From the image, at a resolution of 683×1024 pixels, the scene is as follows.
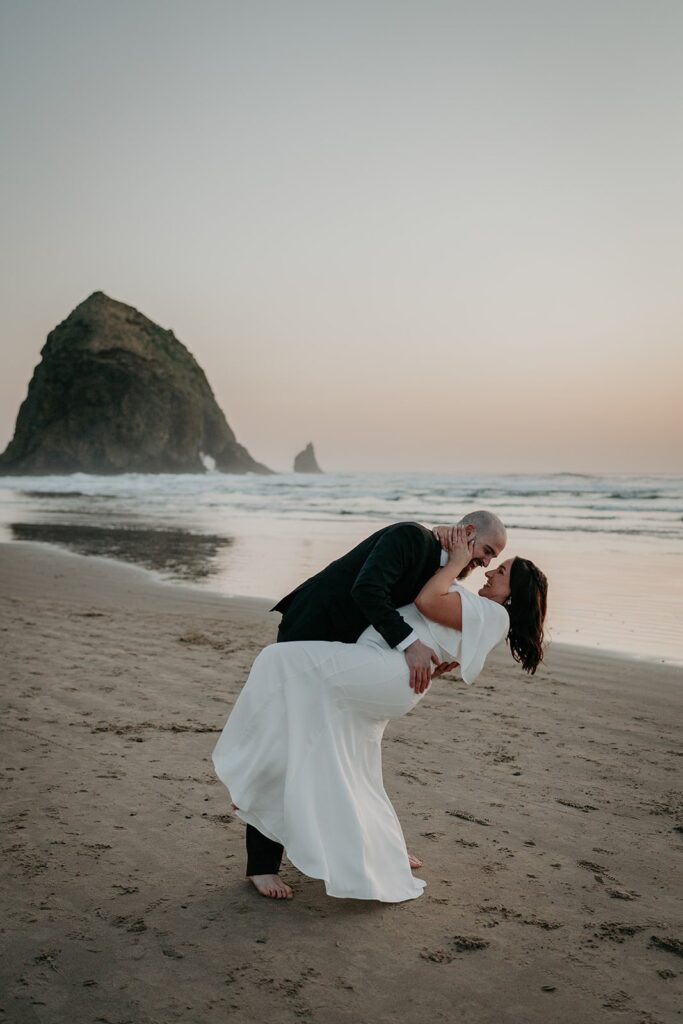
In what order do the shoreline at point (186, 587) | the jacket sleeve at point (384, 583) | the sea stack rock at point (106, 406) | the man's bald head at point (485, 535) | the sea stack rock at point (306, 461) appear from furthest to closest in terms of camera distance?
the sea stack rock at point (306, 461) → the sea stack rock at point (106, 406) → the shoreline at point (186, 587) → the man's bald head at point (485, 535) → the jacket sleeve at point (384, 583)

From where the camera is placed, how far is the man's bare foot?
10.9 ft

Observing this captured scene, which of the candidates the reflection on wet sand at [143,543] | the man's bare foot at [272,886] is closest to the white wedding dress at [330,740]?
the man's bare foot at [272,886]

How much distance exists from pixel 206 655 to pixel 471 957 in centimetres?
473

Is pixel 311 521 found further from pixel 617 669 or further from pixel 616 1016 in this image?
pixel 616 1016

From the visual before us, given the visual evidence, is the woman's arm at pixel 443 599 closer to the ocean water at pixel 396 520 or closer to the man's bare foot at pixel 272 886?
the man's bare foot at pixel 272 886

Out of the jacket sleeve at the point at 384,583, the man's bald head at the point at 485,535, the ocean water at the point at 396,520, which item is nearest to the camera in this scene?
the jacket sleeve at the point at 384,583

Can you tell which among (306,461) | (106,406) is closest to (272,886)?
(106,406)

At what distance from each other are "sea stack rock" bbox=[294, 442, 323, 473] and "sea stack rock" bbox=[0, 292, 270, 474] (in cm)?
6689

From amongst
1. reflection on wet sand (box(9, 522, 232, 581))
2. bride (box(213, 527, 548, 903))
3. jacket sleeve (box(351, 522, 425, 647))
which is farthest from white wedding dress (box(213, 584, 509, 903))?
reflection on wet sand (box(9, 522, 232, 581))

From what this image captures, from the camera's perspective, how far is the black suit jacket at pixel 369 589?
3041mm

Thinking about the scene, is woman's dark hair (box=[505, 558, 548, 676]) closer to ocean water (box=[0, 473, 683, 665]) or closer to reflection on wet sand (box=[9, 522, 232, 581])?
ocean water (box=[0, 473, 683, 665])

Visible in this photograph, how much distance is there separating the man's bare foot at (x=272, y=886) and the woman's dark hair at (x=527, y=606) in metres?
1.32

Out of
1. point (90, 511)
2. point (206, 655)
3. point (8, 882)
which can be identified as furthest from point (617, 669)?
point (90, 511)

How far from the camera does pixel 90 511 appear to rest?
27.0 m
